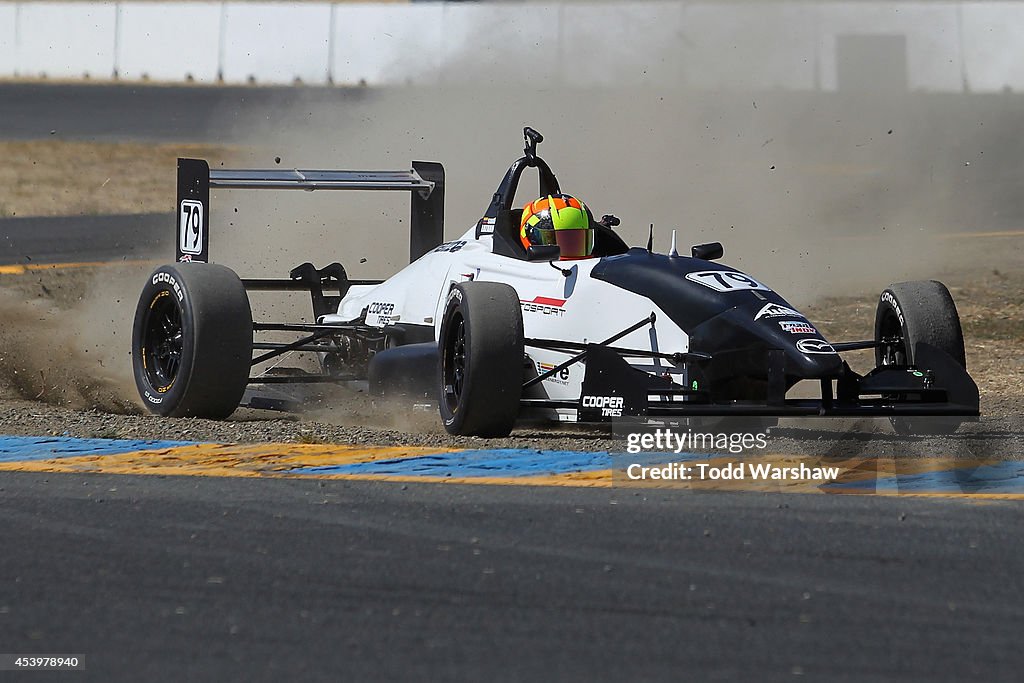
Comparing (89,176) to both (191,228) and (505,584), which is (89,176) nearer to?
(191,228)

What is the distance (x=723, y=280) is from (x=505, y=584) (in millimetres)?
3484

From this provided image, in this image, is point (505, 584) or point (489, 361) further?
point (489, 361)

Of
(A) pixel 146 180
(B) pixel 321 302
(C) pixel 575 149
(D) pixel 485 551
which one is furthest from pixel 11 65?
(D) pixel 485 551

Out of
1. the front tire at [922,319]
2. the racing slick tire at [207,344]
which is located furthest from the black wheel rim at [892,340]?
the racing slick tire at [207,344]

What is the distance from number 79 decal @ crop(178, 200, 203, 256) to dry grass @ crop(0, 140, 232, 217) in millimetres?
11741

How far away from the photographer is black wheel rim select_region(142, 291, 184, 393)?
930cm

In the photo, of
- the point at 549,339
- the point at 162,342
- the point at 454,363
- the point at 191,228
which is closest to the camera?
the point at 454,363

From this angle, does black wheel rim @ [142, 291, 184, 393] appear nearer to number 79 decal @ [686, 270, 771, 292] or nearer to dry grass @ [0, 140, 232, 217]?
number 79 decal @ [686, 270, 771, 292]

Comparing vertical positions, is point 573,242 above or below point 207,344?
above

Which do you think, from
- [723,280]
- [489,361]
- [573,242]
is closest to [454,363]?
[489,361]

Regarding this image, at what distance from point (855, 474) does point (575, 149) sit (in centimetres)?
1334

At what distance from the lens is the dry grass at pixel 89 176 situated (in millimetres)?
22109

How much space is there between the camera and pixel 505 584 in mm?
4664

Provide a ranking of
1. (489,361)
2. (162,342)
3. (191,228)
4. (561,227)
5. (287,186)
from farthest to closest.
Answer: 1. (287,186)
2. (191,228)
3. (162,342)
4. (561,227)
5. (489,361)
